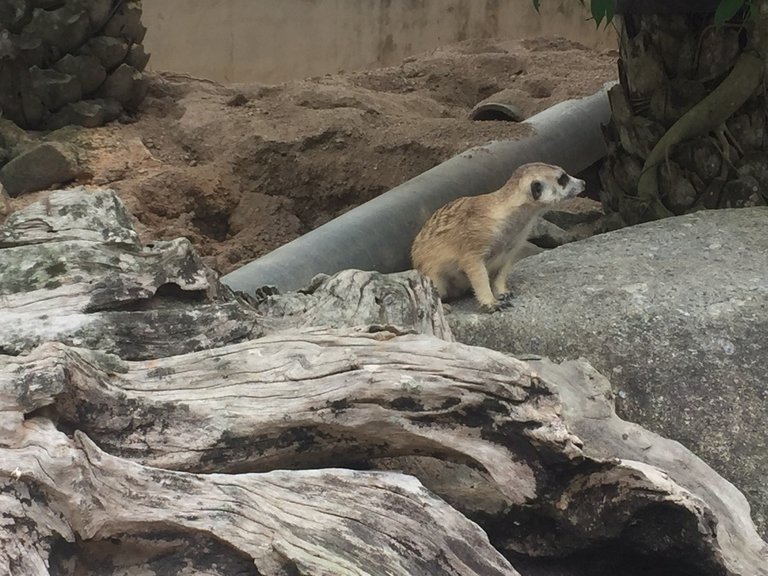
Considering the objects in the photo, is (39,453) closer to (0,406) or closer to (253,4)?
(0,406)

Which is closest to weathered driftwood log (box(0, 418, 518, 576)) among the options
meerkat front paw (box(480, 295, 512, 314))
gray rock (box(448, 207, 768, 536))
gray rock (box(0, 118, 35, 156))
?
gray rock (box(448, 207, 768, 536))

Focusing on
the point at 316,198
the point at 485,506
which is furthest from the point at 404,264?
the point at 485,506

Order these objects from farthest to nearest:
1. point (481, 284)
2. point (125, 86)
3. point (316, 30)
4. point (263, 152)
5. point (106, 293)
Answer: point (316, 30), point (125, 86), point (263, 152), point (481, 284), point (106, 293)

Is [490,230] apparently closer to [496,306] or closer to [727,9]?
[496,306]

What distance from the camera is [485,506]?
1602mm

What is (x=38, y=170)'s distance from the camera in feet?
12.2

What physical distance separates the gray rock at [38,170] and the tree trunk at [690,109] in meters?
2.23

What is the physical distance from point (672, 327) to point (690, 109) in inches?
46.6

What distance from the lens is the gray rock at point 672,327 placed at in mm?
2057

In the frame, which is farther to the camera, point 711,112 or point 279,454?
point 711,112

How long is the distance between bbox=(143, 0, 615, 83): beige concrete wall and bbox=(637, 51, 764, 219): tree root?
10.1 feet

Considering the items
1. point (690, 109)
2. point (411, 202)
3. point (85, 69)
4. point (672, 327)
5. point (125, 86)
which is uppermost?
point (690, 109)

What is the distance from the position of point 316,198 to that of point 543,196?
1.50m

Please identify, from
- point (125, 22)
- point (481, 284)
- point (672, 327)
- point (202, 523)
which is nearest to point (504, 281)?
point (481, 284)
